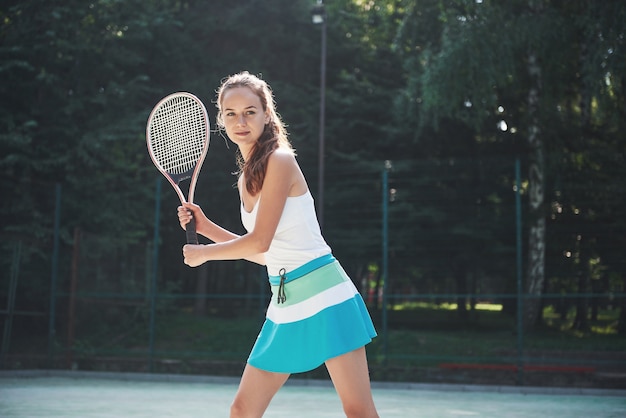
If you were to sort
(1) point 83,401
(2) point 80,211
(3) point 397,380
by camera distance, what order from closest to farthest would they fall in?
(1) point 83,401
(3) point 397,380
(2) point 80,211

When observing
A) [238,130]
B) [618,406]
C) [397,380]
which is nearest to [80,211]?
[397,380]

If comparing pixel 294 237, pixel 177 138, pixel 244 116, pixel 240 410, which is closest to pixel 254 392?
pixel 240 410

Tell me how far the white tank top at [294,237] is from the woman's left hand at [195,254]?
0.62ft

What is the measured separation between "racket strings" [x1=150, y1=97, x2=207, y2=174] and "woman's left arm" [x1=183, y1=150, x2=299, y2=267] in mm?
1159

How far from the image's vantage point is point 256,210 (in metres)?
3.16

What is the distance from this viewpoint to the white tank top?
3.16 meters

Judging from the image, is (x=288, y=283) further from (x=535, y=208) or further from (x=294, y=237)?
(x=535, y=208)

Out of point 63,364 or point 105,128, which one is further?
point 105,128

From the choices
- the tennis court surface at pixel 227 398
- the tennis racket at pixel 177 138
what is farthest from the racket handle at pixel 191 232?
the tennis court surface at pixel 227 398

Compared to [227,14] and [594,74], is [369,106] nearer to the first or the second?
[227,14]

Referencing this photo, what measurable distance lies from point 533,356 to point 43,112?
10460 mm

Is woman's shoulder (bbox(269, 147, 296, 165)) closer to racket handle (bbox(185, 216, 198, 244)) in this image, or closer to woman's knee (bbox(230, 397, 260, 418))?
racket handle (bbox(185, 216, 198, 244))

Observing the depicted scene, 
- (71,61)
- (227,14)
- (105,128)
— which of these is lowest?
(105,128)

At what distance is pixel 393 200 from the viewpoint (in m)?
16.1
